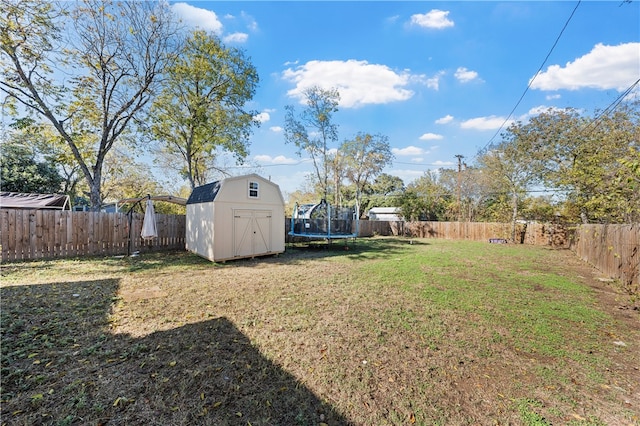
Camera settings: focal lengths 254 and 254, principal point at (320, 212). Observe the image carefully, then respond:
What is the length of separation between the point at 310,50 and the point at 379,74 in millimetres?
3502

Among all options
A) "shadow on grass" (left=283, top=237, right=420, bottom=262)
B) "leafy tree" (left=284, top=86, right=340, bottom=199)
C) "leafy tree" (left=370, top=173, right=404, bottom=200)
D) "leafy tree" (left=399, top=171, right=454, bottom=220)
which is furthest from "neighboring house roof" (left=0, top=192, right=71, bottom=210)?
"leafy tree" (left=370, top=173, right=404, bottom=200)

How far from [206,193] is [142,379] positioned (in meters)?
7.35

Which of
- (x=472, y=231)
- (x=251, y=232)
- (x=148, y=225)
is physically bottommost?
(x=472, y=231)

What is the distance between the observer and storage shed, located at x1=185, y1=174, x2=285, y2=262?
27.3ft

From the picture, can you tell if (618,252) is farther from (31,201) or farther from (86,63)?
(31,201)

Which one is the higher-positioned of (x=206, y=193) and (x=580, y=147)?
(x=580, y=147)

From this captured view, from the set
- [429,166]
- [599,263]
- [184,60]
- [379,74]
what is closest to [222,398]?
[599,263]

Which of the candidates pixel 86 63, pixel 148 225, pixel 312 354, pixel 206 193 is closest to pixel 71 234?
pixel 148 225

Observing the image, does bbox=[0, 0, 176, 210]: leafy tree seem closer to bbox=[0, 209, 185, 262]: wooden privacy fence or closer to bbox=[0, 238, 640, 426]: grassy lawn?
bbox=[0, 209, 185, 262]: wooden privacy fence

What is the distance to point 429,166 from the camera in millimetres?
28594

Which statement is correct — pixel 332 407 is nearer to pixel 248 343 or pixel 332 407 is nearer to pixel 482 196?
pixel 248 343

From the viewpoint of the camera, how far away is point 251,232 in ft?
30.5

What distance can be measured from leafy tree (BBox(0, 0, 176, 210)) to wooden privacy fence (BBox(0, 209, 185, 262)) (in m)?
1.61

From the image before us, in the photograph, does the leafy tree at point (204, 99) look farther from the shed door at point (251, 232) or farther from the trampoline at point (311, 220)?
the shed door at point (251, 232)
